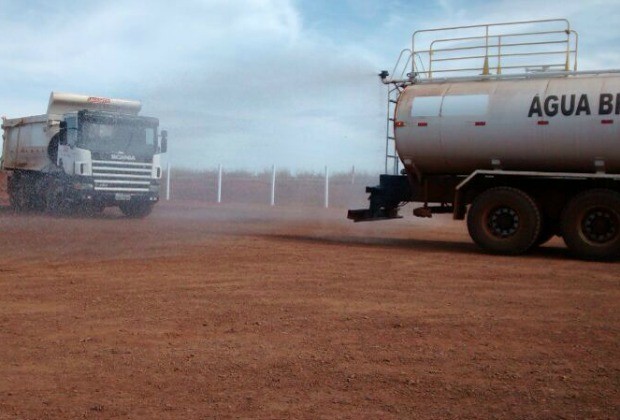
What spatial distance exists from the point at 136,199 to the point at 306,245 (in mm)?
9535

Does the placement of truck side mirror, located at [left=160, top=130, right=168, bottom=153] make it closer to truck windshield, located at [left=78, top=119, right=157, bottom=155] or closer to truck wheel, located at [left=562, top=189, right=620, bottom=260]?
truck windshield, located at [left=78, top=119, right=157, bottom=155]

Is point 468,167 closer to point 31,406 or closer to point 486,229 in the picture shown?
point 486,229

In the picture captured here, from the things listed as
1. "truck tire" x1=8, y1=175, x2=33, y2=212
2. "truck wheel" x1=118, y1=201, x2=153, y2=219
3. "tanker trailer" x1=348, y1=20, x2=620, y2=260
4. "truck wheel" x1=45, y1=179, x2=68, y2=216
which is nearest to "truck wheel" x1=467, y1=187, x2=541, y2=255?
"tanker trailer" x1=348, y1=20, x2=620, y2=260

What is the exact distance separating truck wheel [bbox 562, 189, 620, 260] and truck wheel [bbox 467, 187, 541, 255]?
59cm

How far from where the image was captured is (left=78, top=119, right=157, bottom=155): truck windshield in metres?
21.9

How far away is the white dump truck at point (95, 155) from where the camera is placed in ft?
71.8

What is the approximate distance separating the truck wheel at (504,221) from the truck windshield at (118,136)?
11.9 metres

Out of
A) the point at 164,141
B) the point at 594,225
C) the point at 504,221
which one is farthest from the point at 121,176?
the point at 594,225

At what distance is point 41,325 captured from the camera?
709cm

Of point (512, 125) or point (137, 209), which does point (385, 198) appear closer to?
point (512, 125)

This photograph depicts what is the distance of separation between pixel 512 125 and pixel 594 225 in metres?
2.27

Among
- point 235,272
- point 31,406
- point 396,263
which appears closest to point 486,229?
point 396,263

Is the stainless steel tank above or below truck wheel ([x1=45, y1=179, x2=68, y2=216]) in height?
above

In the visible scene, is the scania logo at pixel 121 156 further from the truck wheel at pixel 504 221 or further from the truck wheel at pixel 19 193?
the truck wheel at pixel 504 221
